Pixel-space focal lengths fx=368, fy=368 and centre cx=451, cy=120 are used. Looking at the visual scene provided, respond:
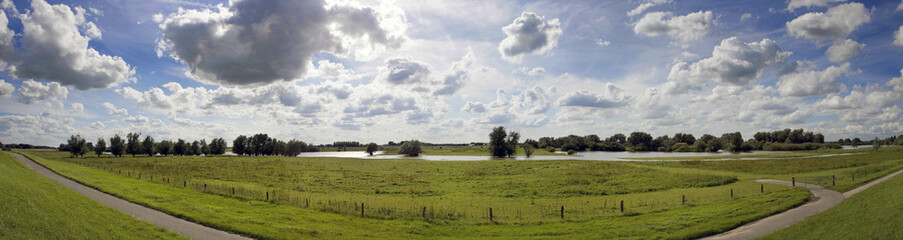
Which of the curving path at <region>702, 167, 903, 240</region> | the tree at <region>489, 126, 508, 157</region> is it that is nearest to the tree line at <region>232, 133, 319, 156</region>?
the tree at <region>489, 126, 508, 157</region>

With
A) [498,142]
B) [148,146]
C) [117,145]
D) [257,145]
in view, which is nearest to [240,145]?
[257,145]

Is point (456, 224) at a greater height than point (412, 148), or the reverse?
point (412, 148)

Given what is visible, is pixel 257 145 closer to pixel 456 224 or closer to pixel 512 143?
pixel 512 143

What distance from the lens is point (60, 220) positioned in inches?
616

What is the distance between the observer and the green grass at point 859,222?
15870 millimetres

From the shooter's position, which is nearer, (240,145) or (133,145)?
(133,145)

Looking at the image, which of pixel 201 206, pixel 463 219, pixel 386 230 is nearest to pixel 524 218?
pixel 463 219

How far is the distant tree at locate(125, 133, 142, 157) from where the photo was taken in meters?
138

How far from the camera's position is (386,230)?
24172mm

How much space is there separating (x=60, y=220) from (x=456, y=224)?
2019 centimetres

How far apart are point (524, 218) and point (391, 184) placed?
2758 centimetres

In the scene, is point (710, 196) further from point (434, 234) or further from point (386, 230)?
point (386, 230)

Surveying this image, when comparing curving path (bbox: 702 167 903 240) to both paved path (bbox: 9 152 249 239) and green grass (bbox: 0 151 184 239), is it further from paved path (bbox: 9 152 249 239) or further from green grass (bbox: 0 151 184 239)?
green grass (bbox: 0 151 184 239)

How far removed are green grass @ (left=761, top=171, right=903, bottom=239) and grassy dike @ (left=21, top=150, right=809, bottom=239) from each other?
3378 mm
